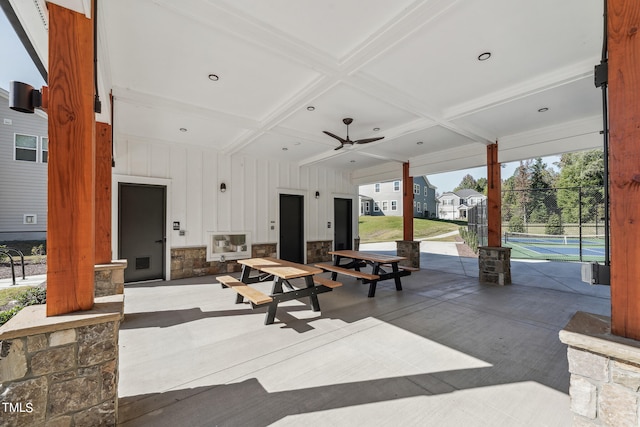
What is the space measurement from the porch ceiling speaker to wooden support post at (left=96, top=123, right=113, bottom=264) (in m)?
2.16

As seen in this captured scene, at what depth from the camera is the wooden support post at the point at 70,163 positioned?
157 centimetres

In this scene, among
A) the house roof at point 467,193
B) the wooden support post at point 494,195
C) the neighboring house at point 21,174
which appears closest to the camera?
the wooden support post at point 494,195

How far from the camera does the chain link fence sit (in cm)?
787

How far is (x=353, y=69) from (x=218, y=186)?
15.9 feet

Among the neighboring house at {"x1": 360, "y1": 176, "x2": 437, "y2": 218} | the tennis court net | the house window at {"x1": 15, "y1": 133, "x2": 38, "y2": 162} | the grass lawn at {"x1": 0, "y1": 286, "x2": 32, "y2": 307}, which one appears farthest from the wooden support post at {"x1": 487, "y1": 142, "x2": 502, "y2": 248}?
the neighboring house at {"x1": 360, "y1": 176, "x2": 437, "y2": 218}

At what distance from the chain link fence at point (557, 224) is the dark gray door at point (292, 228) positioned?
5.92 m

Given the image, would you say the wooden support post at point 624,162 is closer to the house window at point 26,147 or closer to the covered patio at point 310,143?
the covered patio at point 310,143

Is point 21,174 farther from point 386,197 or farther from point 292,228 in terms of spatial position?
point 386,197

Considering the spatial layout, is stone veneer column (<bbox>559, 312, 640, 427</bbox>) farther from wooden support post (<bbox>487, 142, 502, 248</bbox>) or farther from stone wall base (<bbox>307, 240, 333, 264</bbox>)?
stone wall base (<bbox>307, 240, 333, 264</bbox>)

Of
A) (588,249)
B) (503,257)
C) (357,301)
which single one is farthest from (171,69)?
(588,249)

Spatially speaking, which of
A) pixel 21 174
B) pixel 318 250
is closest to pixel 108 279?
pixel 318 250

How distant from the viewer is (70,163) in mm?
1603

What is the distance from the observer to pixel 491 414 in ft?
6.08

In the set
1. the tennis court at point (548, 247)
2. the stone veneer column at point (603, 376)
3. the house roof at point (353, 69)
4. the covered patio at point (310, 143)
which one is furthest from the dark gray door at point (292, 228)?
the tennis court at point (548, 247)
